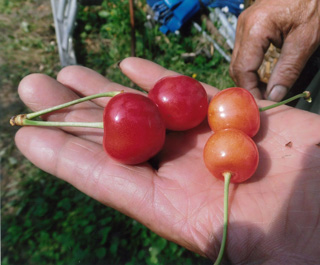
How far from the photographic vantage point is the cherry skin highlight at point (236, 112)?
1.99 meters

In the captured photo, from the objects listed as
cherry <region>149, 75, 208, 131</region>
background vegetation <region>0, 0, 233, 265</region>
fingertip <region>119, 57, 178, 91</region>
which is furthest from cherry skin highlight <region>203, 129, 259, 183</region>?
background vegetation <region>0, 0, 233, 265</region>

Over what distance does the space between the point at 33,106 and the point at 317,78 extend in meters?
2.45

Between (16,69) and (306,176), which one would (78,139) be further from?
(16,69)

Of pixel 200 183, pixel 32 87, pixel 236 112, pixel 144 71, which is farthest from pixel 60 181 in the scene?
pixel 236 112

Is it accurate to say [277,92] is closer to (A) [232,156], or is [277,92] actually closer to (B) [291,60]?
(B) [291,60]

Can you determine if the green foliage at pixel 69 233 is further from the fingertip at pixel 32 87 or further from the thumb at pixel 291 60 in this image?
the thumb at pixel 291 60

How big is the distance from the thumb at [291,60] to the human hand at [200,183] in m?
0.24

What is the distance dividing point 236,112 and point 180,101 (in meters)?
0.37

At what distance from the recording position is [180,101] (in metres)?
2.06

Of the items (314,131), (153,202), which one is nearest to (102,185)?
(153,202)

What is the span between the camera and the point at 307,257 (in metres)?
1.55

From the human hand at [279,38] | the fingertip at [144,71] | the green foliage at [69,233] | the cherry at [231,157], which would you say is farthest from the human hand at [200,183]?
the green foliage at [69,233]

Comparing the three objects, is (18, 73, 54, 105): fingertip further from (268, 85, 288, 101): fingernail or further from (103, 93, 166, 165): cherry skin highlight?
(268, 85, 288, 101): fingernail

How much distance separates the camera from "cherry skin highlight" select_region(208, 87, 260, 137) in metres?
1.99
